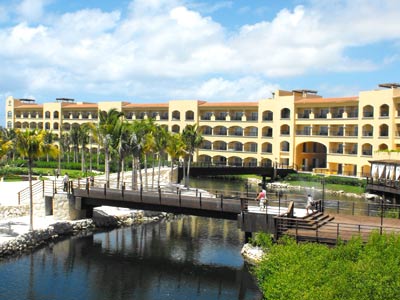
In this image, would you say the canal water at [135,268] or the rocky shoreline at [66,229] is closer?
the canal water at [135,268]

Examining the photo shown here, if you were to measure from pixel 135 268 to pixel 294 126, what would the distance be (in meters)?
67.2

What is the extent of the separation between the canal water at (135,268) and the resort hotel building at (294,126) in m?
40.6

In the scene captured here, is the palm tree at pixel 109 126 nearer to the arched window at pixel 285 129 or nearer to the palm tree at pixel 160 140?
the palm tree at pixel 160 140

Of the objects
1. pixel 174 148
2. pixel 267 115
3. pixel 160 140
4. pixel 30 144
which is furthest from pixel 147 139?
pixel 267 115

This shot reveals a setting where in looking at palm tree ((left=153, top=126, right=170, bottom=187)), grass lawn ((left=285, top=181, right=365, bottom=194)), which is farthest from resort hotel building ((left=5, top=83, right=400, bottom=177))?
palm tree ((left=153, top=126, right=170, bottom=187))

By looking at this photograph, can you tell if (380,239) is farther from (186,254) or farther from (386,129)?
(386,129)

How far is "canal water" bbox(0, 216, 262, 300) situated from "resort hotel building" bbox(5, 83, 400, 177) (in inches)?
1600

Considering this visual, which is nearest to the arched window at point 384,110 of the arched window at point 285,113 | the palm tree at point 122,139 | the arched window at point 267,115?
the arched window at point 285,113

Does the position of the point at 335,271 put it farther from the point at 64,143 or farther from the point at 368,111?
the point at 64,143

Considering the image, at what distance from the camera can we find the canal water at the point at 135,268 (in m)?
28.3

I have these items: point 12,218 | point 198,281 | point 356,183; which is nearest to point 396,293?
point 198,281

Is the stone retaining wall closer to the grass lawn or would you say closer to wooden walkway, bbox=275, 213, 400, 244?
wooden walkway, bbox=275, 213, 400, 244

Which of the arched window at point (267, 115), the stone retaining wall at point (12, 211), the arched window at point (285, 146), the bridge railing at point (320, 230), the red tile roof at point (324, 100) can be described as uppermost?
the red tile roof at point (324, 100)

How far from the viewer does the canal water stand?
92.9 feet
